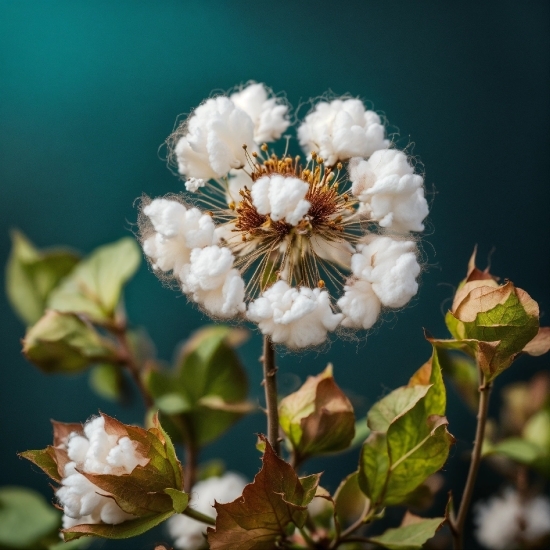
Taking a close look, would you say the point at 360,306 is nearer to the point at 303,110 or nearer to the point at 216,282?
the point at 216,282

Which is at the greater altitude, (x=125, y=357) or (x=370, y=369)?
(x=125, y=357)

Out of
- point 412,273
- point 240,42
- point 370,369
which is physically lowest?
point 370,369

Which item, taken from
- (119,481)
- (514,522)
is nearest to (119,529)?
(119,481)

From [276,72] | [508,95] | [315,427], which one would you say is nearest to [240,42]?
[276,72]

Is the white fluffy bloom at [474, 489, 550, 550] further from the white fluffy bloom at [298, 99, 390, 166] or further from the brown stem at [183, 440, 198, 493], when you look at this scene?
the white fluffy bloom at [298, 99, 390, 166]

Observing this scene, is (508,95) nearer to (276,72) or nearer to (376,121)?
(276,72)

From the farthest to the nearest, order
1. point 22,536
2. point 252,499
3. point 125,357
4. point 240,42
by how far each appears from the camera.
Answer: point 240,42
point 125,357
point 22,536
point 252,499

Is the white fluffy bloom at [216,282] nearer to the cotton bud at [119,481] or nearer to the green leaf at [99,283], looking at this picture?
the cotton bud at [119,481]
